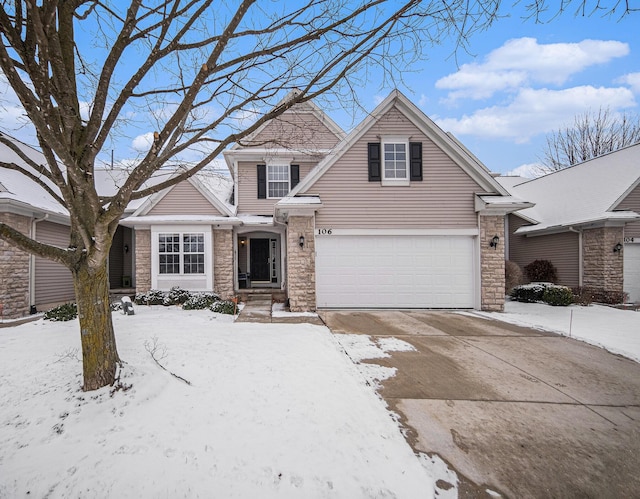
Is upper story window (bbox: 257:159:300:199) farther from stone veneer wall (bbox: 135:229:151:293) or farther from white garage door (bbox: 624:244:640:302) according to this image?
white garage door (bbox: 624:244:640:302)

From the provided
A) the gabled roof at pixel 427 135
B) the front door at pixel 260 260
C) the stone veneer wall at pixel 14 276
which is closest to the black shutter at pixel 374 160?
the gabled roof at pixel 427 135

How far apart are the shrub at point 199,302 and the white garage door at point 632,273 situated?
1556cm

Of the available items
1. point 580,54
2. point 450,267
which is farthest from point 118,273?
point 580,54

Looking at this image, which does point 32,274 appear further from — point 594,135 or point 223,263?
point 594,135

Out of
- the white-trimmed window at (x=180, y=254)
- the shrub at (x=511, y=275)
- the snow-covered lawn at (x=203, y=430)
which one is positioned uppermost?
the white-trimmed window at (x=180, y=254)

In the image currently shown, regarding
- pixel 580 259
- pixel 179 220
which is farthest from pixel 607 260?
pixel 179 220

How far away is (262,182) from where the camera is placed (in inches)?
510

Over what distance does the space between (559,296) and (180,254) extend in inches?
544

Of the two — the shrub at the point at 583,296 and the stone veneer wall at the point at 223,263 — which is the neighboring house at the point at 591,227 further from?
the stone veneer wall at the point at 223,263

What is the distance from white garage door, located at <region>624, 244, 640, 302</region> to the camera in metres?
11.4

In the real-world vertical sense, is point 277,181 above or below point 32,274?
above

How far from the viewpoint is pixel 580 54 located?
4.38 m

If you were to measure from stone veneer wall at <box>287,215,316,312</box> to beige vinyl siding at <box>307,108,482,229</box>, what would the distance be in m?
0.64

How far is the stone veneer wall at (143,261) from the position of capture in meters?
11.2
